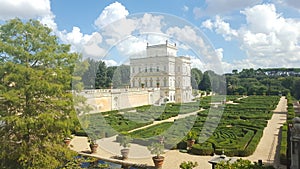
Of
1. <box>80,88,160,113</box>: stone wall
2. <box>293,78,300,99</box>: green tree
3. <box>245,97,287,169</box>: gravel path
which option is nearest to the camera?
<box>245,97,287,169</box>: gravel path

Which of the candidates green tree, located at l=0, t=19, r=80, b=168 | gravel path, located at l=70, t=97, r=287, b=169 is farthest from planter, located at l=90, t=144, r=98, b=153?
green tree, located at l=0, t=19, r=80, b=168

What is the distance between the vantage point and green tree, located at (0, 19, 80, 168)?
19.1ft

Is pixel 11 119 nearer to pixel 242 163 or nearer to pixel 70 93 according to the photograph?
pixel 70 93

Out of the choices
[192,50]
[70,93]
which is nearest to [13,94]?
[70,93]

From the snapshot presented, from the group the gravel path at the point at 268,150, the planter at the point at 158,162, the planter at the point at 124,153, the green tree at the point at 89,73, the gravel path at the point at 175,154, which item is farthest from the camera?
the planter at the point at 124,153

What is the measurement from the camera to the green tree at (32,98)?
581cm

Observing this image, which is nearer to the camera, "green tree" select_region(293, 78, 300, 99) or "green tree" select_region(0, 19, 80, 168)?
"green tree" select_region(0, 19, 80, 168)

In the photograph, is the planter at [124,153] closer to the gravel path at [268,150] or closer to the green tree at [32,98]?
the green tree at [32,98]

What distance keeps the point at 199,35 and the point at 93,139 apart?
6560mm

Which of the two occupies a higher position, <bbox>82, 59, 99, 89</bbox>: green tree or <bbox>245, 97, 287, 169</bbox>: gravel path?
<bbox>82, 59, 99, 89</bbox>: green tree

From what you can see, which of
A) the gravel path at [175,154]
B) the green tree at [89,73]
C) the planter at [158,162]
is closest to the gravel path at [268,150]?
the gravel path at [175,154]

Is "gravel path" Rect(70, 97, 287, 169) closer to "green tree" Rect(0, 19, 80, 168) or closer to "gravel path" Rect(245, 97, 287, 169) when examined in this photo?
"gravel path" Rect(245, 97, 287, 169)

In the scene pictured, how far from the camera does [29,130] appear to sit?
6.09m

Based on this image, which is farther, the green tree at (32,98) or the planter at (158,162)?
the planter at (158,162)
